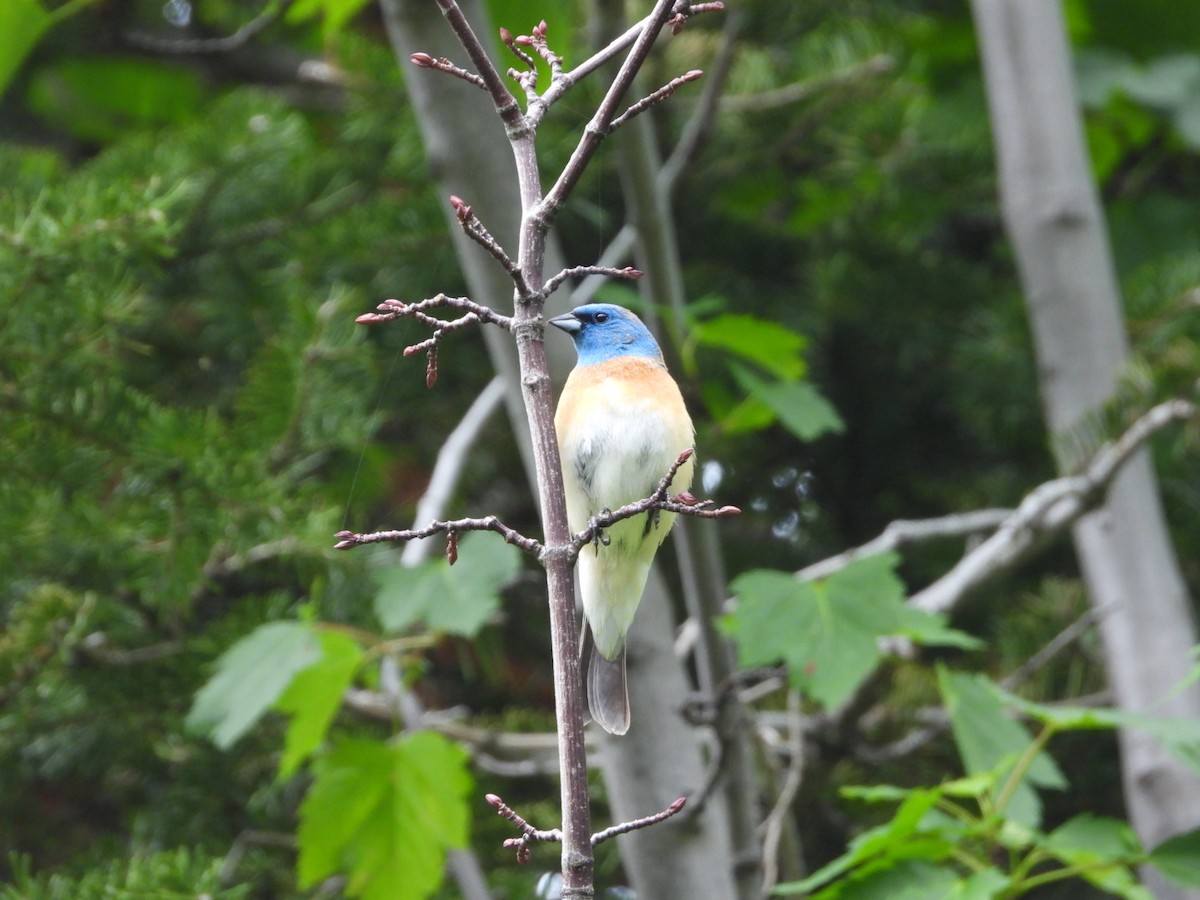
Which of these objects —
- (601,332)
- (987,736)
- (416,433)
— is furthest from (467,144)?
(416,433)

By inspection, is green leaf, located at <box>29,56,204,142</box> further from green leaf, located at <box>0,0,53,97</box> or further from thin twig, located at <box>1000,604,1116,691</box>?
thin twig, located at <box>1000,604,1116,691</box>

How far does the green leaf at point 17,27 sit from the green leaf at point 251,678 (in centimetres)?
127

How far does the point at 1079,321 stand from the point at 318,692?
86.3 inches

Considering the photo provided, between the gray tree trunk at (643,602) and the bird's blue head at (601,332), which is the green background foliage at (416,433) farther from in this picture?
the bird's blue head at (601,332)

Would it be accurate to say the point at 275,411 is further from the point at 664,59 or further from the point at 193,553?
the point at 664,59

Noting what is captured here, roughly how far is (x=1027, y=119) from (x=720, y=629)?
1785 millimetres

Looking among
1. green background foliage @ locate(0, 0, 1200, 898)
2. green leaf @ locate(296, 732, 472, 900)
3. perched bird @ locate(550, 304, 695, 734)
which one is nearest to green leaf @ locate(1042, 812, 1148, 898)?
green background foliage @ locate(0, 0, 1200, 898)

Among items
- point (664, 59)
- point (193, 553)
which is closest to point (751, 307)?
point (664, 59)

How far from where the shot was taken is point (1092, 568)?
3467mm

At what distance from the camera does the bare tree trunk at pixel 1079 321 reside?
3.32 metres

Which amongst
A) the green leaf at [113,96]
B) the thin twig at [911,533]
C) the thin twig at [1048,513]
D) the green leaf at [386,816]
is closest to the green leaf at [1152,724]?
the thin twig at [911,533]

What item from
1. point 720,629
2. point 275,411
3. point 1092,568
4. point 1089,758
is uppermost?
point 275,411

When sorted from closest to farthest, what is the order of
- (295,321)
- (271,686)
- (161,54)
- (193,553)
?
(271,686) → (193,553) → (295,321) → (161,54)

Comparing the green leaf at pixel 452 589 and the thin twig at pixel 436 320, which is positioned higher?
the thin twig at pixel 436 320
